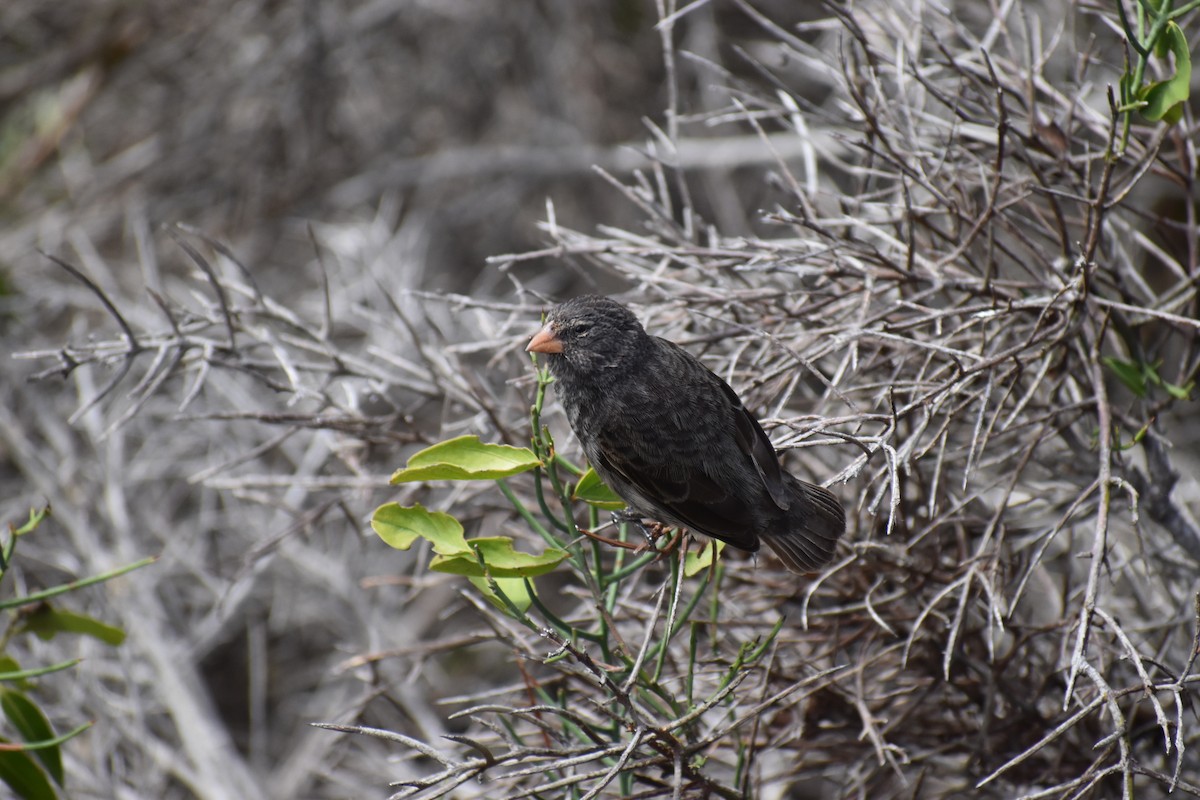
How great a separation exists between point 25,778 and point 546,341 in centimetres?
160

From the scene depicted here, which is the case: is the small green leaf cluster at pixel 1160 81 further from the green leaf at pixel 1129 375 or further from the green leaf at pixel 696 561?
the green leaf at pixel 696 561

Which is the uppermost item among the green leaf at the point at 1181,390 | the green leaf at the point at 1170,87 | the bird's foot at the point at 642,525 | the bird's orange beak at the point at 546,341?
the green leaf at the point at 1170,87

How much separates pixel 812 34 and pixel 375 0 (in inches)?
103

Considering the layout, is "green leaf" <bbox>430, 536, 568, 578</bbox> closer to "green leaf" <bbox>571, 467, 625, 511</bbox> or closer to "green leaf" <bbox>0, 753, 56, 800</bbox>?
"green leaf" <bbox>571, 467, 625, 511</bbox>

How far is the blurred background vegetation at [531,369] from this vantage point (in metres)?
2.51

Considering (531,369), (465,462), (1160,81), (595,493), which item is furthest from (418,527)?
(1160,81)

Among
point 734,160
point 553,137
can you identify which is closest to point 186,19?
point 553,137

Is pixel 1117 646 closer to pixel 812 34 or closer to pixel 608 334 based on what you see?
pixel 608 334

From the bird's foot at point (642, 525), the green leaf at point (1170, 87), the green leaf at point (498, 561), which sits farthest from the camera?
the bird's foot at point (642, 525)

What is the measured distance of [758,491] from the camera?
9.11ft

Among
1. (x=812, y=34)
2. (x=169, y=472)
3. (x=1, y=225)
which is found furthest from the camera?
(x=812, y=34)

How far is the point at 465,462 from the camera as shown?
215 centimetres

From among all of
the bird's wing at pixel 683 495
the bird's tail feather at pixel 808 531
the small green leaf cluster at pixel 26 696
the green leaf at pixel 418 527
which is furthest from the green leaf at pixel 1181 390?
the small green leaf cluster at pixel 26 696

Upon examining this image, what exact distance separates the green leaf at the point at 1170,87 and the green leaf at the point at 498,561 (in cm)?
159
